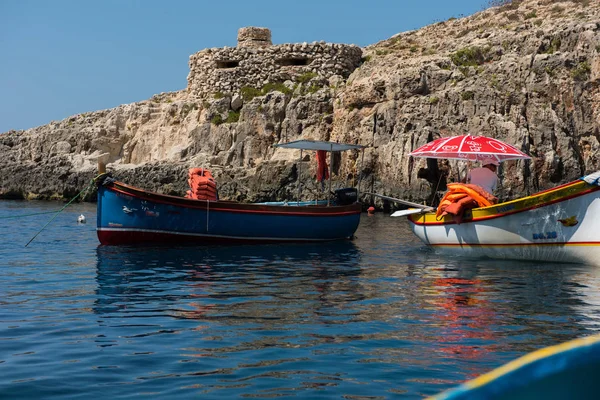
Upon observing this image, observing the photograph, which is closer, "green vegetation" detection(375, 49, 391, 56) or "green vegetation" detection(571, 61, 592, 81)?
"green vegetation" detection(571, 61, 592, 81)

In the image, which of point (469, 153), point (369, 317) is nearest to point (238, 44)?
point (469, 153)

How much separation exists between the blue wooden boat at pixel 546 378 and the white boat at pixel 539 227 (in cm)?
1269

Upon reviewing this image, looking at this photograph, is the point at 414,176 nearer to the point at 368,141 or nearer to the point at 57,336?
the point at 368,141

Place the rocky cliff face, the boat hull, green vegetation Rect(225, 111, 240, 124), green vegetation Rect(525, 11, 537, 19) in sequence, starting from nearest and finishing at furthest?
the boat hull
the rocky cliff face
green vegetation Rect(525, 11, 537, 19)
green vegetation Rect(225, 111, 240, 124)

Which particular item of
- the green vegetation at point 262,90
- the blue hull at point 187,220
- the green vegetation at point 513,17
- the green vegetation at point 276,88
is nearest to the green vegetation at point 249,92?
the green vegetation at point 262,90

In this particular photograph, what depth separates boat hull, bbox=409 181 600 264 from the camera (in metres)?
14.5

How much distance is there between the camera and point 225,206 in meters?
19.3

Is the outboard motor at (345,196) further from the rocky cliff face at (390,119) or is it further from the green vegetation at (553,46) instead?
the green vegetation at (553,46)

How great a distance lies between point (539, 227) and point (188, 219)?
8.88 meters

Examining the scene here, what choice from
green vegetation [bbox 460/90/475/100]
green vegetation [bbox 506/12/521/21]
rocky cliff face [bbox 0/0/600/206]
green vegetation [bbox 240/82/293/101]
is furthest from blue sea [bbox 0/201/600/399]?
green vegetation [bbox 506/12/521/21]

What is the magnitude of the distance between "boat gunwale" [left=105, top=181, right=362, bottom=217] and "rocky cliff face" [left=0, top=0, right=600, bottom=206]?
9.75 m

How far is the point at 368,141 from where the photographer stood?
36.3 metres

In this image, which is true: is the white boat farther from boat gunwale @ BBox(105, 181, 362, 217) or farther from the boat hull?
boat gunwale @ BBox(105, 181, 362, 217)

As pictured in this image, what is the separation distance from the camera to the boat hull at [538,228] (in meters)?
14.5
